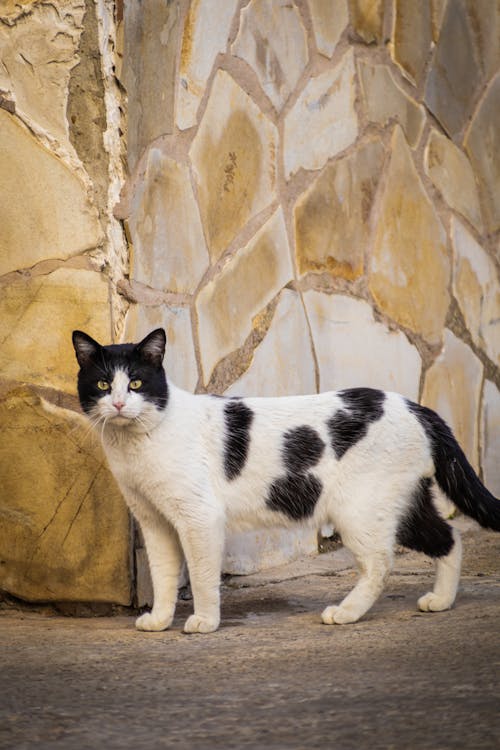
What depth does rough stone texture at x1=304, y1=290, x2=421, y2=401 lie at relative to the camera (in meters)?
4.57

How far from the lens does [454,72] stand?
5516 mm

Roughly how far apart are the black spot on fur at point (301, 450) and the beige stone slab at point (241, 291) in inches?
29.7

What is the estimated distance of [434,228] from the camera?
5.31 metres

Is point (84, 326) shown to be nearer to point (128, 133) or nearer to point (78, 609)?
point (128, 133)

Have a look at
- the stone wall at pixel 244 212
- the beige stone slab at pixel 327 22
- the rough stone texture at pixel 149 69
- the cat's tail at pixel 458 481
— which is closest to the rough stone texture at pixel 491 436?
the stone wall at pixel 244 212

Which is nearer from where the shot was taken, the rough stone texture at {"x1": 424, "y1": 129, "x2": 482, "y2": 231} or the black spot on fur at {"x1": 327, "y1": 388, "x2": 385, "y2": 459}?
the black spot on fur at {"x1": 327, "y1": 388, "x2": 385, "y2": 459}

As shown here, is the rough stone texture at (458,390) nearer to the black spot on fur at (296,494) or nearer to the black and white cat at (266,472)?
the black and white cat at (266,472)

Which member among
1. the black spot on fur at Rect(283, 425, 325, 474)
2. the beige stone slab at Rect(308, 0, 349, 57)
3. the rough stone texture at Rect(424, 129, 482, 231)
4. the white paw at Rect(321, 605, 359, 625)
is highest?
the beige stone slab at Rect(308, 0, 349, 57)

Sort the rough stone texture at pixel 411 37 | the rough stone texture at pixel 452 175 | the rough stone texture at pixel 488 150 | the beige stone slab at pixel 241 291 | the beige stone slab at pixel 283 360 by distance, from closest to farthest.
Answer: the beige stone slab at pixel 241 291 < the beige stone slab at pixel 283 360 < the rough stone texture at pixel 411 37 < the rough stone texture at pixel 452 175 < the rough stone texture at pixel 488 150

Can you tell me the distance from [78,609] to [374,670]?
1511mm

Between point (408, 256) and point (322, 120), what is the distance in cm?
89

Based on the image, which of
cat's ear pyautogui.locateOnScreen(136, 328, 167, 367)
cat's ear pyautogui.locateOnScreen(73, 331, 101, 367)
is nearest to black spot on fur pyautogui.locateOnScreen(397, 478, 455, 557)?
cat's ear pyautogui.locateOnScreen(136, 328, 167, 367)

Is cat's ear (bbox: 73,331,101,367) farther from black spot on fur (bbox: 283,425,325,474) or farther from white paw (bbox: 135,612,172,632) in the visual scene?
white paw (bbox: 135,612,172,632)

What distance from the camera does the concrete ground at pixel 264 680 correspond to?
1.92 metres
